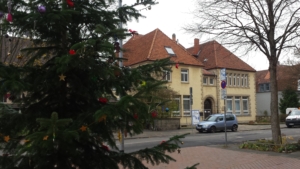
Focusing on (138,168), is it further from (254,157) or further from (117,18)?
(254,157)

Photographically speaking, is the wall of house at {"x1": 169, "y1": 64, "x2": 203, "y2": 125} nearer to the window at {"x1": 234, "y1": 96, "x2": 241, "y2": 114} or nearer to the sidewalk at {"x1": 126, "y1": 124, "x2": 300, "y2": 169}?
the window at {"x1": 234, "y1": 96, "x2": 241, "y2": 114}

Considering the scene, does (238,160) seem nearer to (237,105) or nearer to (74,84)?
(74,84)

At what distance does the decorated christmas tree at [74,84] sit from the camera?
10.4 ft

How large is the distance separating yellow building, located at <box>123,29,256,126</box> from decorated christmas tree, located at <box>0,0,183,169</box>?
2785 cm

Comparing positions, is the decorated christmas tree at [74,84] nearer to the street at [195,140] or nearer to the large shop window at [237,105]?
the street at [195,140]

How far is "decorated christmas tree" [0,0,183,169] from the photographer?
317 centimetres

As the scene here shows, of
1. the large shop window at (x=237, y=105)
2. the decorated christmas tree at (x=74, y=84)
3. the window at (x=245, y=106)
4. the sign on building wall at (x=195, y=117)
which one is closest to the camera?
the decorated christmas tree at (x=74, y=84)

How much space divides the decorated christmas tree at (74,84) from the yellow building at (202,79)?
1097 inches

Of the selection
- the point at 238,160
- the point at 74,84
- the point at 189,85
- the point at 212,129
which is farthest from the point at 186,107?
the point at 74,84

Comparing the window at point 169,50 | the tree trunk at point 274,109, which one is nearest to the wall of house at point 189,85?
the window at point 169,50

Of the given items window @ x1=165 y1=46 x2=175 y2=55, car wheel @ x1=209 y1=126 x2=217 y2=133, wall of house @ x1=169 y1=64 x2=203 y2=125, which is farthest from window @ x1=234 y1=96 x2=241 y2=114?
car wheel @ x1=209 y1=126 x2=217 y2=133

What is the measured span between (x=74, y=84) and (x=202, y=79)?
123ft

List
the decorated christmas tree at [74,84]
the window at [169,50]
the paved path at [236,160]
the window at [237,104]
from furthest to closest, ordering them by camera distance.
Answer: the window at [237,104]
the window at [169,50]
the paved path at [236,160]
the decorated christmas tree at [74,84]

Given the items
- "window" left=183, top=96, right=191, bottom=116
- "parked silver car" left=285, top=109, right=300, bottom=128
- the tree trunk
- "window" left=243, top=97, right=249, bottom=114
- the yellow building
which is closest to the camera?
the tree trunk
